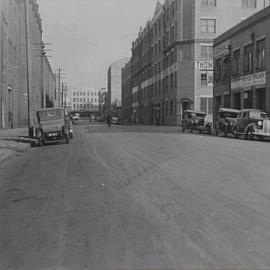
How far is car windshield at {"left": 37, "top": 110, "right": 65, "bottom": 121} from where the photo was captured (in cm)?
2934

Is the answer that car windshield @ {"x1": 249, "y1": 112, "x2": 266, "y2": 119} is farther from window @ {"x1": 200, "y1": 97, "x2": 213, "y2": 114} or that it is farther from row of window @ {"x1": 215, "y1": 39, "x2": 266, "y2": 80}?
window @ {"x1": 200, "y1": 97, "x2": 213, "y2": 114}

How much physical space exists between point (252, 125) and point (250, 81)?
11.1 m

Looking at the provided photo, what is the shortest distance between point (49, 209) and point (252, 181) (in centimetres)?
499

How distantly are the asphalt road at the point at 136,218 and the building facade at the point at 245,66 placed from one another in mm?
27014

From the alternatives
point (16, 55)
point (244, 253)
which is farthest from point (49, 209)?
point (16, 55)

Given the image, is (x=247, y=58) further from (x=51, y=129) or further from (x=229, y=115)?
(x=51, y=129)

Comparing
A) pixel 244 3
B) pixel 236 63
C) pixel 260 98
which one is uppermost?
pixel 244 3

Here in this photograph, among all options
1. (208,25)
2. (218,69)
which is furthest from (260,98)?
(208,25)

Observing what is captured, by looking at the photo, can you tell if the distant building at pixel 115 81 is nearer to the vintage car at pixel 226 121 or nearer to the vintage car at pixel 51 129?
the vintage car at pixel 226 121

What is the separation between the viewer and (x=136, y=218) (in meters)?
7.61

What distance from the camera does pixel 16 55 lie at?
57.4 meters

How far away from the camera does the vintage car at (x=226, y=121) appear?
121 feet

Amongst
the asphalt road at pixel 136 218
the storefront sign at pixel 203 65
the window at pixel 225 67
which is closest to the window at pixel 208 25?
the storefront sign at pixel 203 65

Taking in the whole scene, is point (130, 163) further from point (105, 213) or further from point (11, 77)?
point (11, 77)
